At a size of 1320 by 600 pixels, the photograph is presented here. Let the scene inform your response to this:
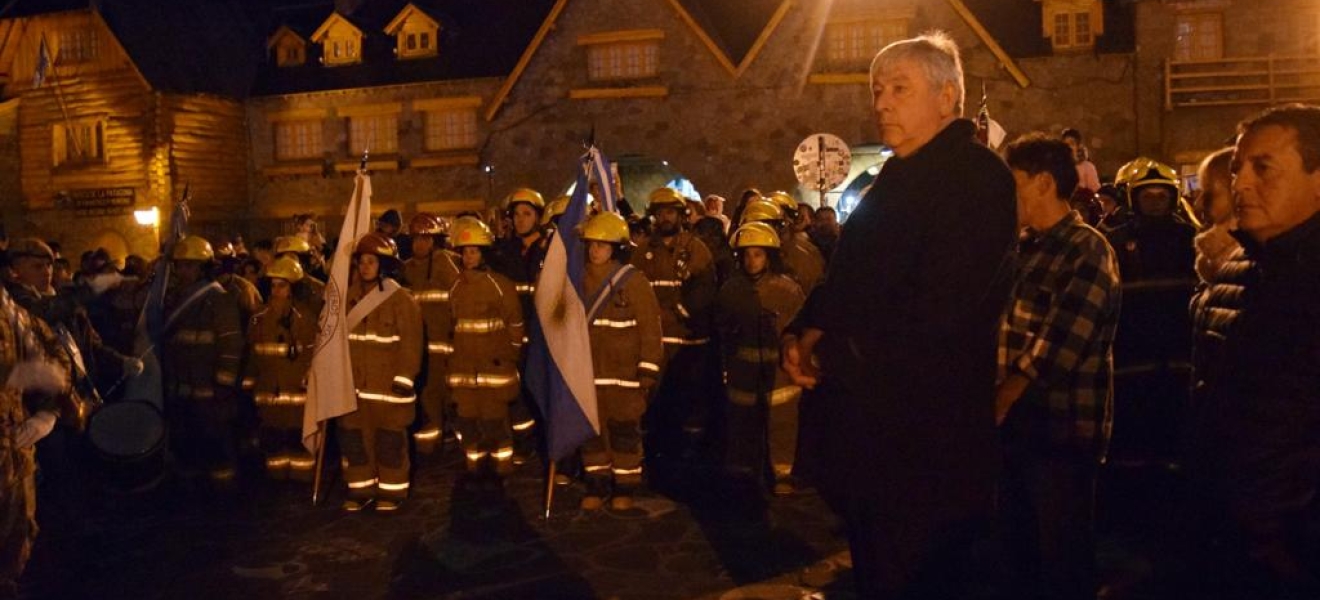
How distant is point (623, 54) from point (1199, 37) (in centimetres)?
1496

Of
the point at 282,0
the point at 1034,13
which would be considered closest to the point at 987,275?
the point at 1034,13

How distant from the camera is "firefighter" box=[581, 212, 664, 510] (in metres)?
8.80

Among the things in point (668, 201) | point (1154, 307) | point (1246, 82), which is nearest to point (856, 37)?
point (1246, 82)

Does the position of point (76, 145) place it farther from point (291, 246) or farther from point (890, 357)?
point (890, 357)

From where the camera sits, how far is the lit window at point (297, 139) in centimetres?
3294

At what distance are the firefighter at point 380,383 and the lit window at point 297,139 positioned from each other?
2560 cm

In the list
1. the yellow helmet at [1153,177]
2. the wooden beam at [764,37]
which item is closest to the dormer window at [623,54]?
the wooden beam at [764,37]

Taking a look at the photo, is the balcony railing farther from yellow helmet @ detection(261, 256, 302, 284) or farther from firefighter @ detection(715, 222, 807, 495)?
yellow helmet @ detection(261, 256, 302, 284)

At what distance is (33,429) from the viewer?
523 cm

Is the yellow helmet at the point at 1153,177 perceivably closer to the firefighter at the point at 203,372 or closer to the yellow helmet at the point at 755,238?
the yellow helmet at the point at 755,238

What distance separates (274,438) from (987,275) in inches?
322

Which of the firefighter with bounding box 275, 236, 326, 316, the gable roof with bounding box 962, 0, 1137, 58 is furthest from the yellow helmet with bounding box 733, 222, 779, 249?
the gable roof with bounding box 962, 0, 1137, 58

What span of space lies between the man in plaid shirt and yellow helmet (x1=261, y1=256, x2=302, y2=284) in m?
6.63

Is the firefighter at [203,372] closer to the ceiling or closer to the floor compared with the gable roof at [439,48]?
closer to the floor
